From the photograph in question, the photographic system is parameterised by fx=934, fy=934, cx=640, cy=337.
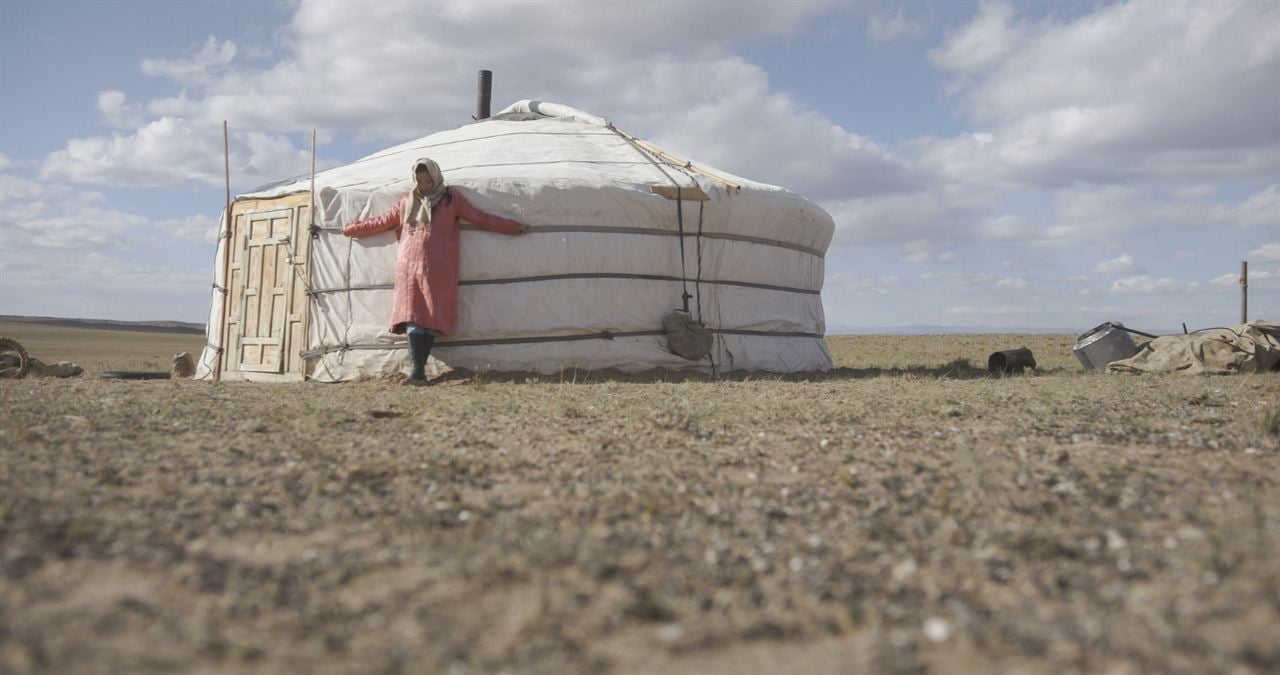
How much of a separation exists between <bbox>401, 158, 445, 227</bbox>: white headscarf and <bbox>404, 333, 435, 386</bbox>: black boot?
2.67 ft

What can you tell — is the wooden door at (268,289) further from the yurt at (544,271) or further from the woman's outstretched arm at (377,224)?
the woman's outstretched arm at (377,224)

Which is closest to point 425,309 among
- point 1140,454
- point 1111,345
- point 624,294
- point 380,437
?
point 624,294

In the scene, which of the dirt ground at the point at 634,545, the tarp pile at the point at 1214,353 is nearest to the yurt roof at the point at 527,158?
the dirt ground at the point at 634,545

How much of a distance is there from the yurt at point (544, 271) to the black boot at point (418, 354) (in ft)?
1.18

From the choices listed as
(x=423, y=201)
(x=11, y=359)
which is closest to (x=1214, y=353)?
(x=423, y=201)

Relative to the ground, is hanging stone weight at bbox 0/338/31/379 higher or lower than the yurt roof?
lower

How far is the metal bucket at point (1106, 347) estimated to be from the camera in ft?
28.0

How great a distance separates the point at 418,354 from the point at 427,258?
0.68 meters

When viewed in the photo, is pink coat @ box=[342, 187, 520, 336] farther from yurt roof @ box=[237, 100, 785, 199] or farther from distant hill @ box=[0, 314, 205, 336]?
distant hill @ box=[0, 314, 205, 336]

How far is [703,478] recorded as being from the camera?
3.15m

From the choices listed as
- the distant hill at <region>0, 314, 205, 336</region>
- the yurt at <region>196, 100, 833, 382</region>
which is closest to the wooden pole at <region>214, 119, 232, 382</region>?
the yurt at <region>196, 100, 833, 382</region>

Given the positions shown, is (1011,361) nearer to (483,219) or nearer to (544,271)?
(544,271)

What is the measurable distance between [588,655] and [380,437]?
Answer: 2540 mm

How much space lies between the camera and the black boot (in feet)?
21.5
